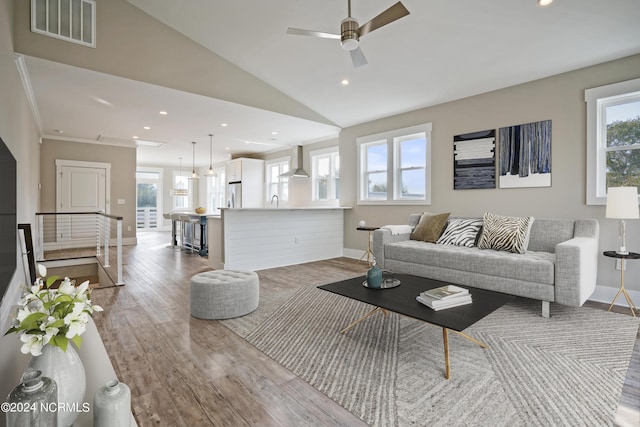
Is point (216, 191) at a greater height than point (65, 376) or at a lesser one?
greater

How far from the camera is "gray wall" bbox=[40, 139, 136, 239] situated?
7277 millimetres

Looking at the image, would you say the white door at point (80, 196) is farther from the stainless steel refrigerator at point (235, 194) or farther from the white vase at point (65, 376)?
the white vase at point (65, 376)

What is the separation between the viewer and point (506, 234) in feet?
12.0

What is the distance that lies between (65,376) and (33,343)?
13cm

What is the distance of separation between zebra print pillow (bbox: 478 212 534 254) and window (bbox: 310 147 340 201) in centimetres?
376

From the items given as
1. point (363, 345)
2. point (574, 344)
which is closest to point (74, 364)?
point (363, 345)

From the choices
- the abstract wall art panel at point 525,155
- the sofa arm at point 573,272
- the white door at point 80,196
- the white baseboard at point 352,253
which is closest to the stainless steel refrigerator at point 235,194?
the white door at point 80,196

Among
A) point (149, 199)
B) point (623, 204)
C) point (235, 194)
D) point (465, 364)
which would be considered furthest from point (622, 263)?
point (149, 199)

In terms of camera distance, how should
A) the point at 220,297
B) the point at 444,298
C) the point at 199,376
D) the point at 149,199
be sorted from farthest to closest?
the point at 149,199
the point at 220,297
the point at 444,298
the point at 199,376

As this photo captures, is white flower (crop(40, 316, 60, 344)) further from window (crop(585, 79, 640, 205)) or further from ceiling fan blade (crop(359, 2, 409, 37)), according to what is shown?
window (crop(585, 79, 640, 205))

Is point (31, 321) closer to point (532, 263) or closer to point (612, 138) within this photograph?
point (532, 263)

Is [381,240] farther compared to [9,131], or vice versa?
[381,240]

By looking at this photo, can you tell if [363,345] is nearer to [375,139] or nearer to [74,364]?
[74,364]

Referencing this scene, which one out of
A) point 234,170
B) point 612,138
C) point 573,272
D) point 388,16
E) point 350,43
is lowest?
point 573,272
